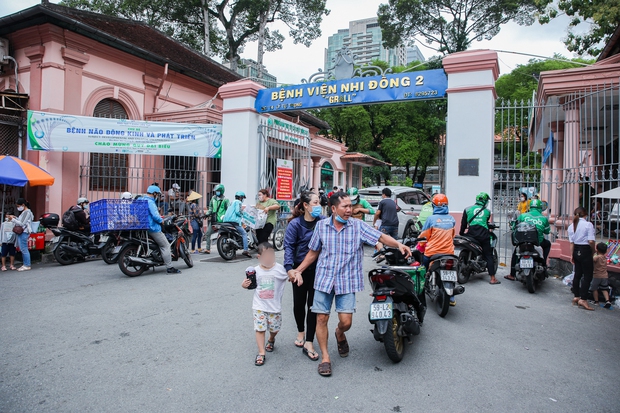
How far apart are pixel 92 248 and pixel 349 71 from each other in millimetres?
7376

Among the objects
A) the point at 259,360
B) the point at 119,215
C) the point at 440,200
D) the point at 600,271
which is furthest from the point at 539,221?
the point at 119,215

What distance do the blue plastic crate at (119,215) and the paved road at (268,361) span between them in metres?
1.35

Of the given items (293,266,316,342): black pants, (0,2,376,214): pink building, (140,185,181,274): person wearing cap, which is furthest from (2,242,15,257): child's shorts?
(293,266,316,342): black pants

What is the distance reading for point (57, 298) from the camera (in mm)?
5734

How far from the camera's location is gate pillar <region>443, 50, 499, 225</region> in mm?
8602

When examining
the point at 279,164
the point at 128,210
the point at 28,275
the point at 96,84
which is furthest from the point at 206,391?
the point at 96,84

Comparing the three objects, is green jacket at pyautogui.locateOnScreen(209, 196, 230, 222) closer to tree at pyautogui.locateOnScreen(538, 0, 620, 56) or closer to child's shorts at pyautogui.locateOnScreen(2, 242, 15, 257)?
child's shorts at pyautogui.locateOnScreen(2, 242, 15, 257)

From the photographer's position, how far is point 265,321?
3678 millimetres

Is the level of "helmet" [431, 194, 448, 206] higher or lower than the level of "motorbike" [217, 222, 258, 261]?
higher

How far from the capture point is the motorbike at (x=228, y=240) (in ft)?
28.7

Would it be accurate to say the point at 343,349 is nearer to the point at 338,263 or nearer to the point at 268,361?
the point at 268,361

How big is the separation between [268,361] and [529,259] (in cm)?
475

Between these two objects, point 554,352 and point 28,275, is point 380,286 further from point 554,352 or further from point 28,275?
point 28,275

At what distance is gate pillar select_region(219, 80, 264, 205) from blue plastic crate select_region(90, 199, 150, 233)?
4180 mm
